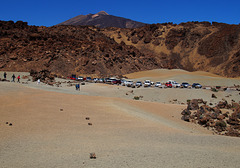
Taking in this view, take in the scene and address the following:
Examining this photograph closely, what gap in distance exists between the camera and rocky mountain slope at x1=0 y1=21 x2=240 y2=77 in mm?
70094

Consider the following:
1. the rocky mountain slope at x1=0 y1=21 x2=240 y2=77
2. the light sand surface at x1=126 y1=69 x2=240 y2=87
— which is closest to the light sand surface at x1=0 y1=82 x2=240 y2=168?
the light sand surface at x1=126 y1=69 x2=240 y2=87

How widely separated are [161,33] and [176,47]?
13116 mm

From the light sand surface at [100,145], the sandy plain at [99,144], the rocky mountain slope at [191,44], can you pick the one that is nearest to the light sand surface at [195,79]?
the rocky mountain slope at [191,44]

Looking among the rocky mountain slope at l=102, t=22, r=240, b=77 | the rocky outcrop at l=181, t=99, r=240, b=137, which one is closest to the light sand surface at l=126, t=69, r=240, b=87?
the rocky mountain slope at l=102, t=22, r=240, b=77

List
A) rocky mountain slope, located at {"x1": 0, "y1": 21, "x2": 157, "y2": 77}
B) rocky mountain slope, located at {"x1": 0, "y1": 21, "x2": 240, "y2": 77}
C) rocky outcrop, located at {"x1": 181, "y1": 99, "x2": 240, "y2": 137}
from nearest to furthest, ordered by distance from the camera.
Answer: rocky outcrop, located at {"x1": 181, "y1": 99, "x2": 240, "y2": 137}, rocky mountain slope, located at {"x1": 0, "y1": 21, "x2": 157, "y2": 77}, rocky mountain slope, located at {"x1": 0, "y1": 21, "x2": 240, "y2": 77}

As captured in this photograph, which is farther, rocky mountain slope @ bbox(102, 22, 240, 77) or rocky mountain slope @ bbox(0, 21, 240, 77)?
rocky mountain slope @ bbox(102, 22, 240, 77)

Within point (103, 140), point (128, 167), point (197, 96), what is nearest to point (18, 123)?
point (103, 140)

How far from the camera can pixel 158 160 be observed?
6805mm

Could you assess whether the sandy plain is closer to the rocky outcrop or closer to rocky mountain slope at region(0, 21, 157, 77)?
the rocky outcrop

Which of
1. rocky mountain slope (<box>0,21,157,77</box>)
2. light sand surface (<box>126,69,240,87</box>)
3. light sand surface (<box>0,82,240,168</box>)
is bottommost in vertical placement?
light sand surface (<box>0,82,240,168</box>)

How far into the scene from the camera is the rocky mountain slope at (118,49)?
70.1 m

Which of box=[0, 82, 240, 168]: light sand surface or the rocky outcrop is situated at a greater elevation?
box=[0, 82, 240, 168]: light sand surface

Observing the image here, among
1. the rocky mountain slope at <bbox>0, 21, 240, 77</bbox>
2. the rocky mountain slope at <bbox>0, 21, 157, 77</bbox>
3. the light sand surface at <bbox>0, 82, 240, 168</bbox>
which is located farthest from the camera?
the rocky mountain slope at <bbox>0, 21, 240, 77</bbox>

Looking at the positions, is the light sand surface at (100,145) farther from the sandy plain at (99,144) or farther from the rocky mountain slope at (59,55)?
the rocky mountain slope at (59,55)
